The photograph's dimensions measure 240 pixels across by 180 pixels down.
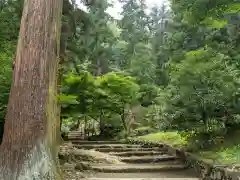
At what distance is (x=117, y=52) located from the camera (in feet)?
96.7

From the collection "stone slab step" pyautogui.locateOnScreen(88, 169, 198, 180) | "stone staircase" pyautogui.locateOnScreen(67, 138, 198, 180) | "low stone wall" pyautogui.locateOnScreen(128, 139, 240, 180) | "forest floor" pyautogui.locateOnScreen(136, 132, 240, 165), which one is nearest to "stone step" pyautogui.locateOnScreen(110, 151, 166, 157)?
"stone staircase" pyautogui.locateOnScreen(67, 138, 198, 180)

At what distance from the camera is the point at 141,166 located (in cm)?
895

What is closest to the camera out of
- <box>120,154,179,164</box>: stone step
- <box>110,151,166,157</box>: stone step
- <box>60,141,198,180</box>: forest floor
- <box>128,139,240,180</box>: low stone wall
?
<box>128,139,240,180</box>: low stone wall

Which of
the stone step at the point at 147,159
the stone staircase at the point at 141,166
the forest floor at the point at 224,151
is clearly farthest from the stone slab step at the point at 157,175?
the stone step at the point at 147,159

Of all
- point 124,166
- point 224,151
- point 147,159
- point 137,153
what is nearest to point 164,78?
point 137,153

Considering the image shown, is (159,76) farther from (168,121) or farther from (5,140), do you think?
(5,140)

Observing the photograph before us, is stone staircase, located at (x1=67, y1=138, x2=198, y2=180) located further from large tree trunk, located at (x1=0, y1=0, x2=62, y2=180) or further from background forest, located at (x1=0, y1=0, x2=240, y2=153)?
large tree trunk, located at (x1=0, y1=0, x2=62, y2=180)

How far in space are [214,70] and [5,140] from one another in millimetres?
5051

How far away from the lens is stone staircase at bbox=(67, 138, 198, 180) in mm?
7832

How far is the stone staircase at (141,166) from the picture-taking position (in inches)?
308

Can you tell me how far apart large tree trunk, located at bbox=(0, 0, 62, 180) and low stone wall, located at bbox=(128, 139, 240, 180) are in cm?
284

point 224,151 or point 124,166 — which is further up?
point 224,151

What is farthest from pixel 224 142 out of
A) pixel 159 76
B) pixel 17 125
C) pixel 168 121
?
pixel 159 76

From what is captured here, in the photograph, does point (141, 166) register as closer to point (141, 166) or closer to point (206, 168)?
point (141, 166)
